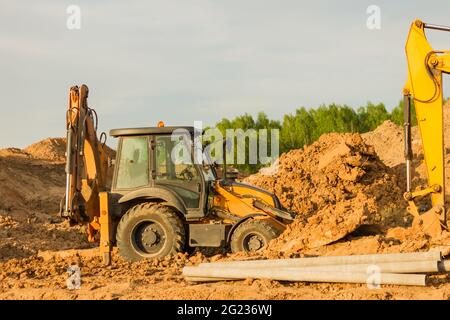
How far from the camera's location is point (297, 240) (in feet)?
35.5

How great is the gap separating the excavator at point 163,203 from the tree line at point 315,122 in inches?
969

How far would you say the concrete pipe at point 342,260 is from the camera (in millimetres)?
8672

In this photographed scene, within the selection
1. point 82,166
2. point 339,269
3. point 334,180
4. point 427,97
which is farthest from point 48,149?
point 339,269

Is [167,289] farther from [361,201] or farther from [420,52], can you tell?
[420,52]

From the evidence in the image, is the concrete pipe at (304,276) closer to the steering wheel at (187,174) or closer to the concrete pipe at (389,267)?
the concrete pipe at (389,267)

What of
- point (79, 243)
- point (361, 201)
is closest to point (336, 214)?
point (361, 201)

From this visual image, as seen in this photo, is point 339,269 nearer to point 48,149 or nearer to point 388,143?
point 388,143

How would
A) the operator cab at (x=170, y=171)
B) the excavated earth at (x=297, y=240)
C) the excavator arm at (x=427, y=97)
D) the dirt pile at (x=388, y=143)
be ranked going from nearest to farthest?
the excavated earth at (x=297, y=240)
the excavator arm at (x=427, y=97)
the operator cab at (x=170, y=171)
the dirt pile at (x=388, y=143)

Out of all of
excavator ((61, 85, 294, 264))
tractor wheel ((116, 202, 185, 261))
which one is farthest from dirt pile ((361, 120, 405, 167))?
tractor wheel ((116, 202, 185, 261))

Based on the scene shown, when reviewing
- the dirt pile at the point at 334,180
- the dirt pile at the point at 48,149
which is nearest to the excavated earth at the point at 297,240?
the dirt pile at the point at 334,180

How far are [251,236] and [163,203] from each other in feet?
5.19

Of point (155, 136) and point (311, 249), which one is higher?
point (155, 136)
